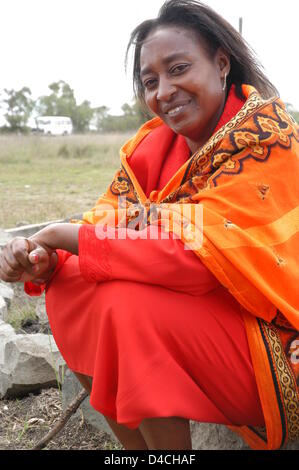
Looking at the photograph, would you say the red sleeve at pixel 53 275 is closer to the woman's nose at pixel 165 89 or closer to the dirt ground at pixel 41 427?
the woman's nose at pixel 165 89

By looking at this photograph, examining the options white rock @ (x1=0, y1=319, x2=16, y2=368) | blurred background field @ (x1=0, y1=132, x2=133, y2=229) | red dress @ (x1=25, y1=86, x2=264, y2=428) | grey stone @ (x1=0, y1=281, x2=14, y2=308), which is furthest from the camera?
blurred background field @ (x1=0, y1=132, x2=133, y2=229)

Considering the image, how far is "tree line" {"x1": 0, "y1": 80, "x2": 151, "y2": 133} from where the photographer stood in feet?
106

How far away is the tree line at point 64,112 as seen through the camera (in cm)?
3219

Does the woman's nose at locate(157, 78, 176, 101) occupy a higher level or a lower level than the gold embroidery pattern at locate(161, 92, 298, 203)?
higher

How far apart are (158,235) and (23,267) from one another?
51 cm

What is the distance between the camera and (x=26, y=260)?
1.83 metres

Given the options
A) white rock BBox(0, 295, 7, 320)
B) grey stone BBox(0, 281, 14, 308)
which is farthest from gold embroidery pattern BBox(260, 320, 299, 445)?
grey stone BBox(0, 281, 14, 308)

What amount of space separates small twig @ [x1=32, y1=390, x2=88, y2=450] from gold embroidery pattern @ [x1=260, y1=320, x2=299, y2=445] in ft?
2.87

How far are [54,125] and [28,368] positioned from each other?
126ft

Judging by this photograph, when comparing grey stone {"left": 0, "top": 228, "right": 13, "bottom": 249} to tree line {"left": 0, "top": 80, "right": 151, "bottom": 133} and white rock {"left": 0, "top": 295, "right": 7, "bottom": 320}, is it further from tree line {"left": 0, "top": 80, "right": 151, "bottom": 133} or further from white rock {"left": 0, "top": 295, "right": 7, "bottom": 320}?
tree line {"left": 0, "top": 80, "right": 151, "bottom": 133}

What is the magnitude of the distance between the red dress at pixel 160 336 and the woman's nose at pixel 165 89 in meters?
0.53

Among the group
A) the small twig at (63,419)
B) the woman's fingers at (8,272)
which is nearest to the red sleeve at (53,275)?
the woman's fingers at (8,272)

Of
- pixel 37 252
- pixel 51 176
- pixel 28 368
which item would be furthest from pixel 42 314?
pixel 51 176

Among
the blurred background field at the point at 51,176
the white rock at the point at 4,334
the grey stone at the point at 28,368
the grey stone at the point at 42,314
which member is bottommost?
the blurred background field at the point at 51,176
